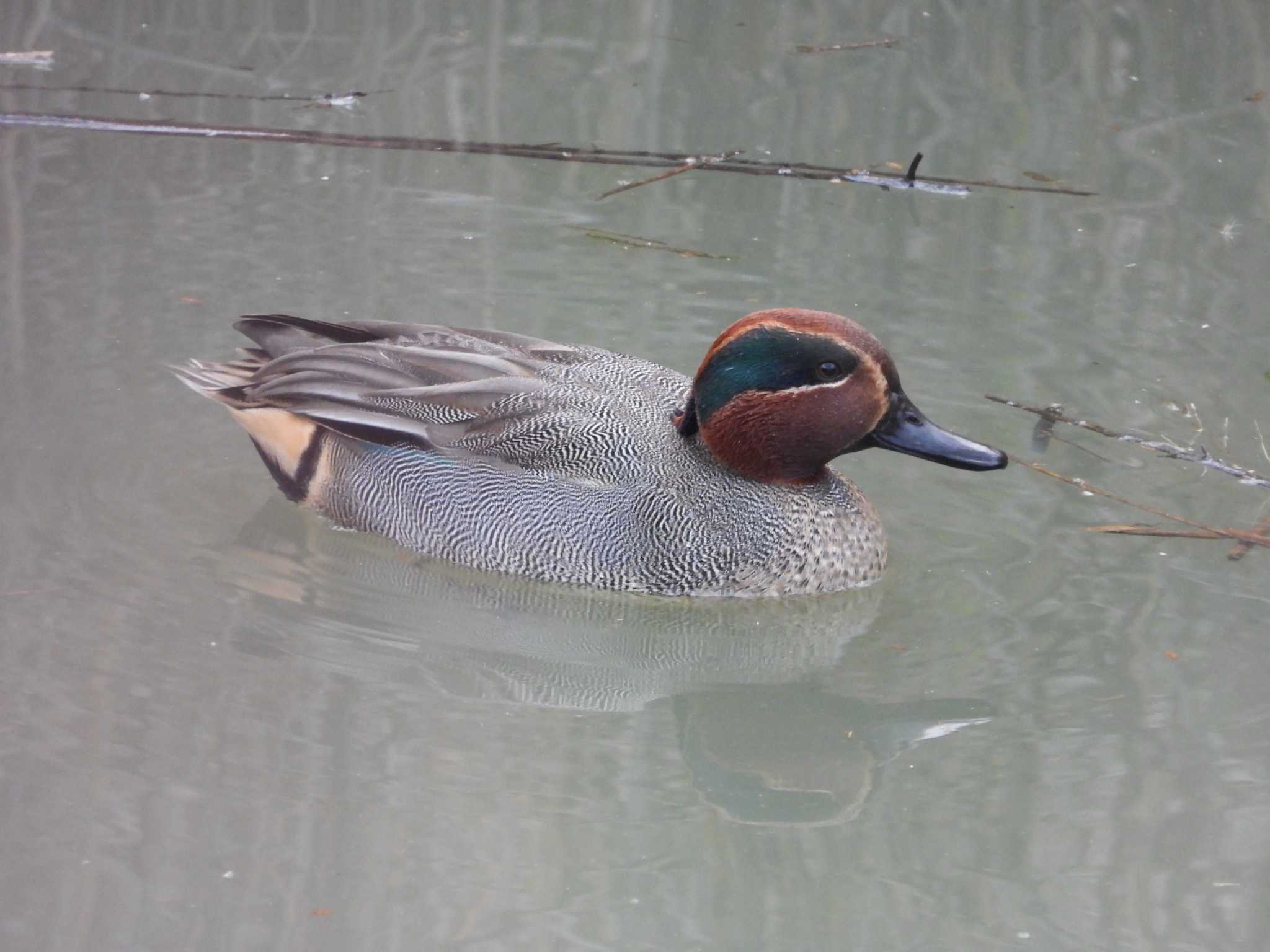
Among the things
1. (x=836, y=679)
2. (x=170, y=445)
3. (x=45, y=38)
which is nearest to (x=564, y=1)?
(x=45, y=38)

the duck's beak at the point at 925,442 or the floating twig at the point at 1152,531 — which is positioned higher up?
the duck's beak at the point at 925,442

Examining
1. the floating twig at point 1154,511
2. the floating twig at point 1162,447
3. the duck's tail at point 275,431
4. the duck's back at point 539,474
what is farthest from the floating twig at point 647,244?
the duck's tail at point 275,431

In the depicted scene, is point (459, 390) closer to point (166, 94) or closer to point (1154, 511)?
point (1154, 511)

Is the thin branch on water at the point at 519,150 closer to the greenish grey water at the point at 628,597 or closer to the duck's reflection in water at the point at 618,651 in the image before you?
the greenish grey water at the point at 628,597

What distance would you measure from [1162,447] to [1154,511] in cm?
45

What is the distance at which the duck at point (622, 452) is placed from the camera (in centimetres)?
526

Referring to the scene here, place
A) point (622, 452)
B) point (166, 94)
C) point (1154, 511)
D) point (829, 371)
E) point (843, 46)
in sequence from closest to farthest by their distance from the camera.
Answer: point (829, 371)
point (622, 452)
point (1154, 511)
point (166, 94)
point (843, 46)

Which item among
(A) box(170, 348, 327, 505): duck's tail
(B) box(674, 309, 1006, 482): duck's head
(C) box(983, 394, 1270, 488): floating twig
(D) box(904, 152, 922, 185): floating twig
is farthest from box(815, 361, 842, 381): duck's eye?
(D) box(904, 152, 922, 185): floating twig

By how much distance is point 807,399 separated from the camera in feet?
17.2

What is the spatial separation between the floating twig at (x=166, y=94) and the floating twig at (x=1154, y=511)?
4577 mm

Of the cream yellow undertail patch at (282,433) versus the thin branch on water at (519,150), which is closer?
the cream yellow undertail patch at (282,433)

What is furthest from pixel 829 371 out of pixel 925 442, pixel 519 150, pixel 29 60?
pixel 29 60

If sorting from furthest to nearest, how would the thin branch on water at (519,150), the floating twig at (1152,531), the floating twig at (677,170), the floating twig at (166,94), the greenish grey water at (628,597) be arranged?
the floating twig at (166,94) → the thin branch on water at (519,150) → the floating twig at (677,170) → the floating twig at (1152,531) → the greenish grey water at (628,597)

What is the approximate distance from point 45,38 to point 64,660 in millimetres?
5888
